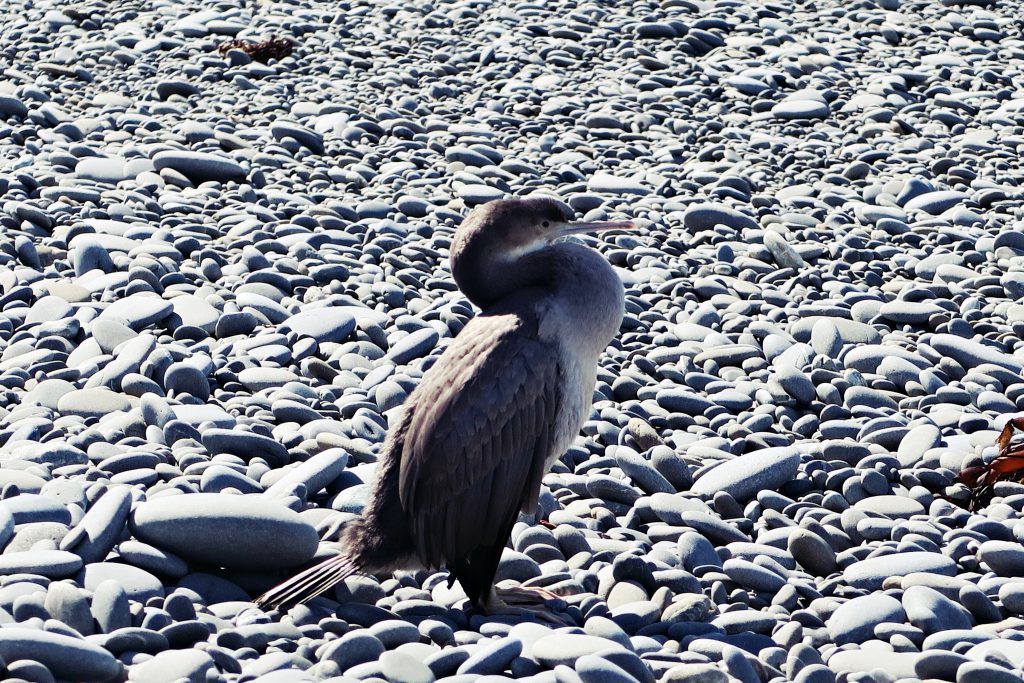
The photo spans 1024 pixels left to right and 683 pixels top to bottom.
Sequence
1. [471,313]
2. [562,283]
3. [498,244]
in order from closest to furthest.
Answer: [562,283]
[498,244]
[471,313]

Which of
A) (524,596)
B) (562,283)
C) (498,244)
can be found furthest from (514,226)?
(524,596)

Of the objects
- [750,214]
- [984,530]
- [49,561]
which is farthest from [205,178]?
[984,530]

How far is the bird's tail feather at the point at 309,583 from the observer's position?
4.05m

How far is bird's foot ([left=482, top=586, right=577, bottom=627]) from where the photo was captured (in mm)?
4230

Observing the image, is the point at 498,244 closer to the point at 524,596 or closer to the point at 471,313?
the point at 524,596

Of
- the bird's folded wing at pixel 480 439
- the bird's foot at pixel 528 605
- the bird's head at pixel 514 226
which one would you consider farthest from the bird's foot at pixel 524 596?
the bird's head at pixel 514 226

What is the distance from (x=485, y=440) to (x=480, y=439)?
0.06 feet

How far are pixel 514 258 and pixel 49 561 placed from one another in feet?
6.09

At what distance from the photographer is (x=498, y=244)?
4.70m

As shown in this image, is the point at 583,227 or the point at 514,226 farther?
the point at 583,227

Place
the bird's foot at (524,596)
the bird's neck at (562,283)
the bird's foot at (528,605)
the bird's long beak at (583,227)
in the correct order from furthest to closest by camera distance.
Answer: the bird's long beak at (583,227) → the bird's neck at (562,283) → the bird's foot at (524,596) → the bird's foot at (528,605)

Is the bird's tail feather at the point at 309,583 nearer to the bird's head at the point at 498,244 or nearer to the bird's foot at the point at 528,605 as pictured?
the bird's foot at the point at 528,605

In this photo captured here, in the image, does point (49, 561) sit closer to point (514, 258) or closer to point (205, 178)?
point (514, 258)

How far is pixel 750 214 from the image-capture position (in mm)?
8531
